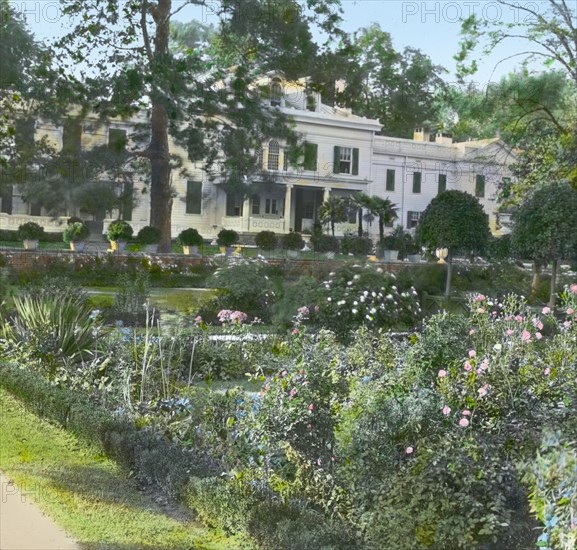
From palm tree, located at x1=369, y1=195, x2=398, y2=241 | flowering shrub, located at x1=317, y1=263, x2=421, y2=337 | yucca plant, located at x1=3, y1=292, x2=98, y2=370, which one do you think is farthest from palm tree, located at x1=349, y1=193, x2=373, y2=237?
yucca plant, located at x1=3, y1=292, x2=98, y2=370

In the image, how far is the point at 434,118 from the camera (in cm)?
3161

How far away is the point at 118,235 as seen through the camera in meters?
21.0

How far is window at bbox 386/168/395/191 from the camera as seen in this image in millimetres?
33156

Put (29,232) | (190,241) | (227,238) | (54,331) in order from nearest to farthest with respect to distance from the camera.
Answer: (54,331)
(29,232)
(190,241)
(227,238)

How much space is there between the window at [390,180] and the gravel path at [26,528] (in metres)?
29.6

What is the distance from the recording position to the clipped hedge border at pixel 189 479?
3.50m

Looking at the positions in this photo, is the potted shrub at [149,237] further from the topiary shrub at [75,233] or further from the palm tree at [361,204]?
the palm tree at [361,204]

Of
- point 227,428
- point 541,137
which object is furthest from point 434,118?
point 227,428

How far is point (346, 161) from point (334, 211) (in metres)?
3.54

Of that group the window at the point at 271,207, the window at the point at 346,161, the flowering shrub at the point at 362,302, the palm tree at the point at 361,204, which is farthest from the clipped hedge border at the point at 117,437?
the window at the point at 346,161

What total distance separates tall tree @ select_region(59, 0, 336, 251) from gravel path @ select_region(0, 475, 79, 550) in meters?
14.8

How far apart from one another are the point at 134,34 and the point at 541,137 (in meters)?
10.1

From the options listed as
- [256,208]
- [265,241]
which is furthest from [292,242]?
[256,208]

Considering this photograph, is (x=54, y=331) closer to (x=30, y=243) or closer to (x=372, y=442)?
(x=372, y=442)
